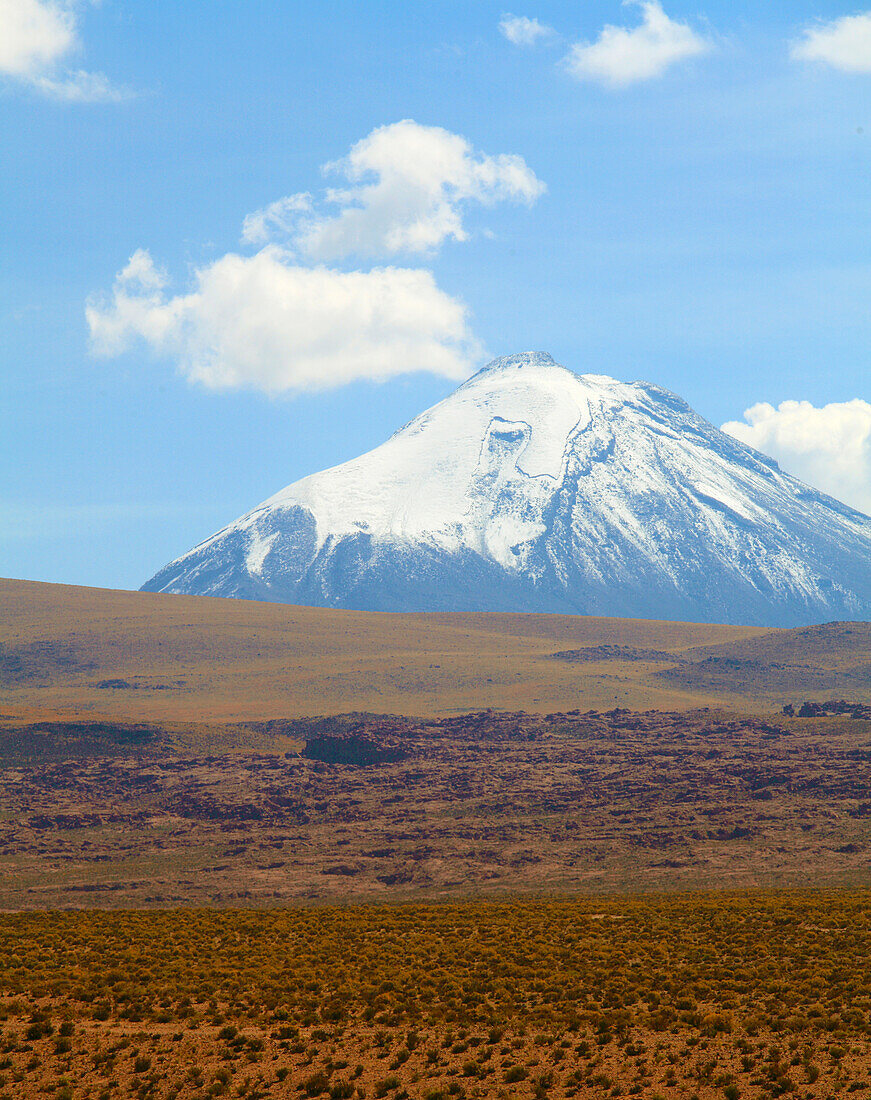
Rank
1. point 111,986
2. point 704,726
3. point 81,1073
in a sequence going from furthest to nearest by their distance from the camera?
point 704,726 < point 111,986 < point 81,1073

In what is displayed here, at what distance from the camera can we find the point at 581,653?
180375 millimetres

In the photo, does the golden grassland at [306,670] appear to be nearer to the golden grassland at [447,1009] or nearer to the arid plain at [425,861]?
the arid plain at [425,861]

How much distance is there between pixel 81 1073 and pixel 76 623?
17179 centimetres

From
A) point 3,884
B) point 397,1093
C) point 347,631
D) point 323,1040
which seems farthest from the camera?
point 347,631

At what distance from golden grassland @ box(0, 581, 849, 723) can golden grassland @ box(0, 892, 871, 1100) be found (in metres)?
99.1

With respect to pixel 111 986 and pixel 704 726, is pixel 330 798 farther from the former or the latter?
pixel 111 986

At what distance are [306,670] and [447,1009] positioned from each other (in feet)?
451

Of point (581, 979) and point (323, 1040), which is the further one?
point (581, 979)

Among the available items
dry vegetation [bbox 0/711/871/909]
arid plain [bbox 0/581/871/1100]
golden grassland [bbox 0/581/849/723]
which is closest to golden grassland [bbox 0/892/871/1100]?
arid plain [bbox 0/581/871/1100]

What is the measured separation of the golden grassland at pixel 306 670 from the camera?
478 ft

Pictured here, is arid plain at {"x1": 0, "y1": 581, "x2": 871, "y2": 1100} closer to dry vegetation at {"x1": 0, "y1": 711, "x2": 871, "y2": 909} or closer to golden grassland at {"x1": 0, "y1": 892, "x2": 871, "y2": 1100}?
golden grassland at {"x1": 0, "y1": 892, "x2": 871, "y2": 1100}

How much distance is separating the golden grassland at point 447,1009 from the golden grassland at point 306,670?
99138 millimetres

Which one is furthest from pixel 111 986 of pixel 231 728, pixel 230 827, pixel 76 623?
pixel 76 623

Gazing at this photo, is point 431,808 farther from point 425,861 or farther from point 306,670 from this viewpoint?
point 306,670
